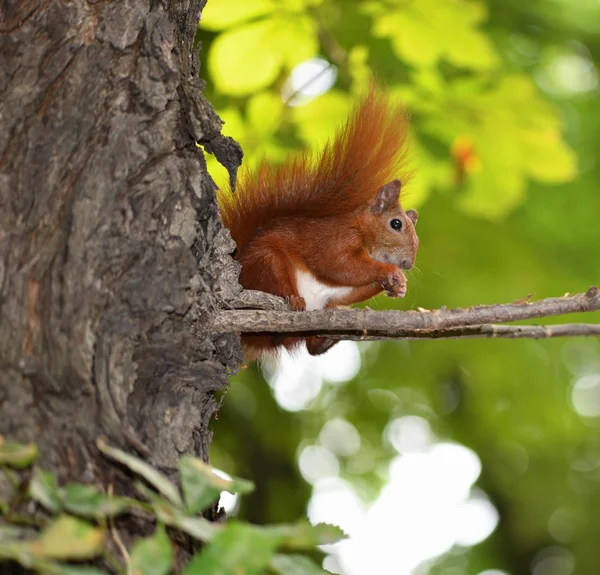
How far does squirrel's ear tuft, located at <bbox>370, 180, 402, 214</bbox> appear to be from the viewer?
232cm

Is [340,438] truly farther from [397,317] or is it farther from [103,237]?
[103,237]

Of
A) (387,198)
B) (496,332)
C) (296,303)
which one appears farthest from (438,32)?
(496,332)

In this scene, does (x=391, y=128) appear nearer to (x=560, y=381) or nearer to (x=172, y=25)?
(x=172, y=25)

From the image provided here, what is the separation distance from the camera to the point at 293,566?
823 mm

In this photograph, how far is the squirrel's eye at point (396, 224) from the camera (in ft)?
8.14

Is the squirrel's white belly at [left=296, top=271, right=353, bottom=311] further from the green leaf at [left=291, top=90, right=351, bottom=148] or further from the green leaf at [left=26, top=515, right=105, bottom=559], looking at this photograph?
the green leaf at [left=26, top=515, right=105, bottom=559]

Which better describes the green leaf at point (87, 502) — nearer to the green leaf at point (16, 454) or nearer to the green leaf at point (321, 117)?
the green leaf at point (16, 454)

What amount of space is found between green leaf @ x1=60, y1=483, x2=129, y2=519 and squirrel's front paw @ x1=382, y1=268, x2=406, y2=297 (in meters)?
1.50

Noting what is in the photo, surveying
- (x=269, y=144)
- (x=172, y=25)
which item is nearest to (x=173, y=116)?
(x=172, y=25)

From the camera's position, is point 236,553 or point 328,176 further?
point 328,176

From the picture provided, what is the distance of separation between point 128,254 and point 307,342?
97 cm

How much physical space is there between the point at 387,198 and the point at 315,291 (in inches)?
Result: 14.7

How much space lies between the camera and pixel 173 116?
1348 millimetres

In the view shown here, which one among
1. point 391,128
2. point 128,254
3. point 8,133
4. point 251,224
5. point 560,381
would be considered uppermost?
point 8,133
